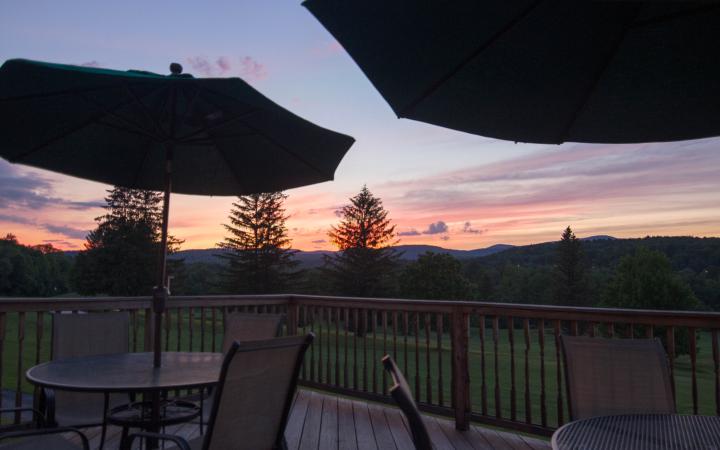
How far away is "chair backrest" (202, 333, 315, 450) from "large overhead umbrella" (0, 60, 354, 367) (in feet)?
Answer: 2.96

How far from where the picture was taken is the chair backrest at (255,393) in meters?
1.76

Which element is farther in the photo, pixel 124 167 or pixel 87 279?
pixel 87 279

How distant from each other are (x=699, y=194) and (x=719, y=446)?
17925 mm

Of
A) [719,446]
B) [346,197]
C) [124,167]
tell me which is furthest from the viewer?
[346,197]

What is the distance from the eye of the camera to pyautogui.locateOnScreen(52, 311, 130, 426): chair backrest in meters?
3.00

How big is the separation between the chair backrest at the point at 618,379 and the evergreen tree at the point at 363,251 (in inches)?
1634

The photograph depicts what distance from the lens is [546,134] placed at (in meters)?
2.49

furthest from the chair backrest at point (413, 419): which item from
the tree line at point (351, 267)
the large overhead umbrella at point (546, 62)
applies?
the tree line at point (351, 267)

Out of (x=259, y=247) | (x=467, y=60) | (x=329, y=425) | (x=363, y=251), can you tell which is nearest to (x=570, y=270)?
(x=363, y=251)

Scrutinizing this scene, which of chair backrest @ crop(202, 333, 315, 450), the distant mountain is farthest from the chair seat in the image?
the distant mountain

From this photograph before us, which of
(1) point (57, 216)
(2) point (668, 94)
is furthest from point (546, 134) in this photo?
(1) point (57, 216)

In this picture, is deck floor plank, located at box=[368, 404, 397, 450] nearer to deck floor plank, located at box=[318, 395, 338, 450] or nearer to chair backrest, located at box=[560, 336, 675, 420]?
deck floor plank, located at box=[318, 395, 338, 450]

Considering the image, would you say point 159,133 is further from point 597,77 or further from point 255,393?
point 597,77

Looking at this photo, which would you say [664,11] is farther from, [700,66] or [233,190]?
[233,190]
